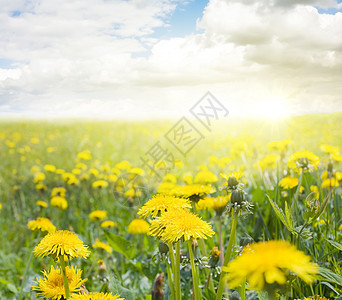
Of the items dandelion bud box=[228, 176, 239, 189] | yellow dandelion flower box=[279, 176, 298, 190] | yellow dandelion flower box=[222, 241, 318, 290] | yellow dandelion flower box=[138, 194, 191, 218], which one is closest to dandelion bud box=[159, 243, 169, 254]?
yellow dandelion flower box=[138, 194, 191, 218]

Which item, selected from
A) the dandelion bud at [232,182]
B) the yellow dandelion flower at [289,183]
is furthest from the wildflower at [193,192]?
the yellow dandelion flower at [289,183]

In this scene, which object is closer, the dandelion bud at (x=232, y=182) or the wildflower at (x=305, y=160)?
the dandelion bud at (x=232, y=182)

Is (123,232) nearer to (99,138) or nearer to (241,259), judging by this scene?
(241,259)

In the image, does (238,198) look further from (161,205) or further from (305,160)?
(305,160)

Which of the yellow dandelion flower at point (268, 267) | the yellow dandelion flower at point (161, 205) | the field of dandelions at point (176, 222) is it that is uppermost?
the yellow dandelion flower at point (161, 205)

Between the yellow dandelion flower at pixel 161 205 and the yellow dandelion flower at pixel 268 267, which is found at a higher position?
the yellow dandelion flower at pixel 161 205

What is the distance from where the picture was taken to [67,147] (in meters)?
6.31

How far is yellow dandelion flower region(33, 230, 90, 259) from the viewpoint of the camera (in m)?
0.87

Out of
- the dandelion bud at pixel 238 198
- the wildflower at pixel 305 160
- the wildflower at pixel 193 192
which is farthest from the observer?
the wildflower at pixel 305 160

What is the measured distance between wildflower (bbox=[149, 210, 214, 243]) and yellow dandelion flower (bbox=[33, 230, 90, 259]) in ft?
0.61

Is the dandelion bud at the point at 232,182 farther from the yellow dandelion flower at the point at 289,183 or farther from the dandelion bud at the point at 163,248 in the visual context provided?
the yellow dandelion flower at the point at 289,183

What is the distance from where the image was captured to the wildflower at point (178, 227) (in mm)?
842

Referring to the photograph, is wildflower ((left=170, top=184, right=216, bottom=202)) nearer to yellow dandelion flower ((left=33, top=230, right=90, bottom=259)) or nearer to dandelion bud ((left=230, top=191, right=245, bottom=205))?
dandelion bud ((left=230, top=191, right=245, bottom=205))

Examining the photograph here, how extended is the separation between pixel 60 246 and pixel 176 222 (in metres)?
0.29
